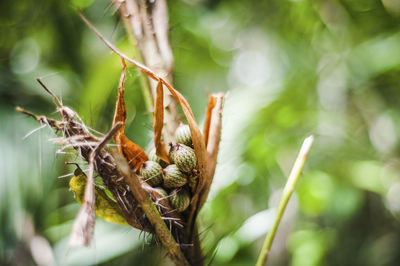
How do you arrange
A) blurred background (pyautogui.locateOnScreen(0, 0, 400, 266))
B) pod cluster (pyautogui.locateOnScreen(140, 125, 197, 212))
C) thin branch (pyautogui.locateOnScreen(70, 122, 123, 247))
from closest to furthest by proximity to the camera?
thin branch (pyautogui.locateOnScreen(70, 122, 123, 247)), pod cluster (pyautogui.locateOnScreen(140, 125, 197, 212)), blurred background (pyautogui.locateOnScreen(0, 0, 400, 266))

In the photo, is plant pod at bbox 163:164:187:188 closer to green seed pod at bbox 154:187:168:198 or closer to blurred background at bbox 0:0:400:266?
green seed pod at bbox 154:187:168:198

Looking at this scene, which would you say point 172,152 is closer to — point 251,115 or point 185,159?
point 185,159

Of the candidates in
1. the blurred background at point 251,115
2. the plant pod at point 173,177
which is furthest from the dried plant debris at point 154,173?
the blurred background at point 251,115

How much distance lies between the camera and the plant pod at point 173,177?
11.5 inches

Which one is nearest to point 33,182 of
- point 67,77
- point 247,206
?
point 67,77

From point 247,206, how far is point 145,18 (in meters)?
0.60

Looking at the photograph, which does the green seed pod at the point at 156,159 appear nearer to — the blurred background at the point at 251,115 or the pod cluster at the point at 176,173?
the pod cluster at the point at 176,173

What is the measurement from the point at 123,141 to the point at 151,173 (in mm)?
44

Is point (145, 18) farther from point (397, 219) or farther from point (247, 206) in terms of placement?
point (397, 219)

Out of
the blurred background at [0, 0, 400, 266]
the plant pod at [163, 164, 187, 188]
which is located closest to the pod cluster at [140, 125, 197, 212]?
the plant pod at [163, 164, 187, 188]

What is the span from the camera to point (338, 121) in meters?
1.00

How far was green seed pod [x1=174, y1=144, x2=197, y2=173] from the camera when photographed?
29 cm

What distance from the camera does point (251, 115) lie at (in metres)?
0.65

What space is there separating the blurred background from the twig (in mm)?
120
